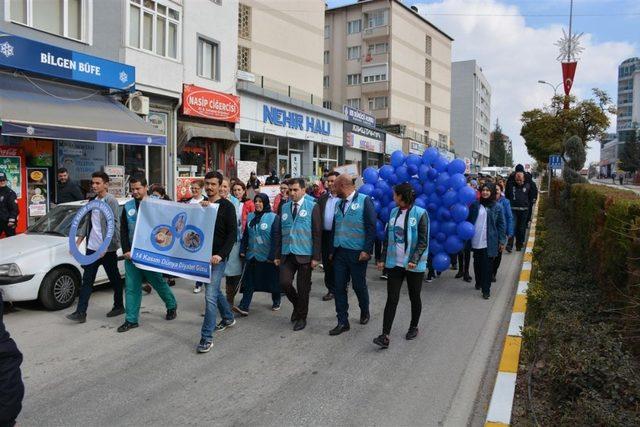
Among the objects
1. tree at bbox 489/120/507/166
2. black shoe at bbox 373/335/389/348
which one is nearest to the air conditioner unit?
black shoe at bbox 373/335/389/348

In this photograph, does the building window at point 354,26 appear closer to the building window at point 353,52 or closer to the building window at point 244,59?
the building window at point 353,52

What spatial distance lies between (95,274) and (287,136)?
61.7ft

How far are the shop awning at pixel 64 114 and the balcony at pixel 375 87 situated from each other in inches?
1387

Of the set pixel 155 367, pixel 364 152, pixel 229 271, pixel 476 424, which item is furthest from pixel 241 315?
pixel 364 152

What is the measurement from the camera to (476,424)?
402cm

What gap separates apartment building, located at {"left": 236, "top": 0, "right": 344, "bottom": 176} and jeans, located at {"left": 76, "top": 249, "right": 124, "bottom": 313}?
46.1ft

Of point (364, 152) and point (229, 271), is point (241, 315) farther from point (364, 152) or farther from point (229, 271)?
point (364, 152)

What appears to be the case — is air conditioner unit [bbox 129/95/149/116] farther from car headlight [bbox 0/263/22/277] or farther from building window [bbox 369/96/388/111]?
building window [bbox 369/96/388/111]

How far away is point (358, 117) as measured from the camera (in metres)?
33.4

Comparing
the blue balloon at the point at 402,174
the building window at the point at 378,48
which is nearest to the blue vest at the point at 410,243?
the blue balloon at the point at 402,174

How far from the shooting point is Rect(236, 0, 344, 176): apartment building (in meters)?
22.5

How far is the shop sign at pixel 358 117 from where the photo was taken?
31.8 meters

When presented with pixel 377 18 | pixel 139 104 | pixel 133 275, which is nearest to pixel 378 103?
pixel 377 18

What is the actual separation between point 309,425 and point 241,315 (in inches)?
Answer: 125
